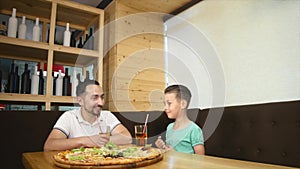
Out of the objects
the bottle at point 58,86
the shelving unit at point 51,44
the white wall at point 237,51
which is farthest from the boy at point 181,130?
the bottle at point 58,86


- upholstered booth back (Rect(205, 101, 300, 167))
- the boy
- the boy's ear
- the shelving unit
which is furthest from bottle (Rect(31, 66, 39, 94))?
upholstered booth back (Rect(205, 101, 300, 167))

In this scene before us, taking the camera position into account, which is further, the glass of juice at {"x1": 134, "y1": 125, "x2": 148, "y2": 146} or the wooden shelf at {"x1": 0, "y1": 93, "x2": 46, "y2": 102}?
the wooden shelf at {"x1": 0, "y1": 93, "x2": 46, "y2": 102}

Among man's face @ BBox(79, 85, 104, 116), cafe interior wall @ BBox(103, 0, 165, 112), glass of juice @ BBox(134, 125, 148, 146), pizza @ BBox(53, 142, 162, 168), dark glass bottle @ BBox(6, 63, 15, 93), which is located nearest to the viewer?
pizza @ BBox(53, 142, 162, 168)

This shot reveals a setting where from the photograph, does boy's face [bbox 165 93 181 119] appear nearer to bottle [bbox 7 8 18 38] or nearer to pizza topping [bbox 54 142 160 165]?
pizza topping [bbox 54 142 160 165]

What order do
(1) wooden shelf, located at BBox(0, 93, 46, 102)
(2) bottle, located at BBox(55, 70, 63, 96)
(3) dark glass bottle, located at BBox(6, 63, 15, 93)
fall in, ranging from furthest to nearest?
(2) bottle, located at BBox(55, 70, 63, 96) < (3) dark glass bottle, located at BBox(6, 63, 15, 93) < (1) wooden shelf, located at BBox(0, 93, 46, 102)

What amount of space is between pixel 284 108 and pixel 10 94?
7.32 ft

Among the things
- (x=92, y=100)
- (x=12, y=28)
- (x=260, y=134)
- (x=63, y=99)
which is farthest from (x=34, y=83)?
(x=260, y=134)

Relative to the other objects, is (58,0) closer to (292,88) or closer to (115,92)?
(115,92)

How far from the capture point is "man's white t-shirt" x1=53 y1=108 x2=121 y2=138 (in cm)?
157

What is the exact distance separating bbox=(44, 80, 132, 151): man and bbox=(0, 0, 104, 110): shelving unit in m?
0.65

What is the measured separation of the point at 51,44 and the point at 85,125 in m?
1.16

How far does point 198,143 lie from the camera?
147cm

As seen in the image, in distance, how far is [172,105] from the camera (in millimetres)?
1813

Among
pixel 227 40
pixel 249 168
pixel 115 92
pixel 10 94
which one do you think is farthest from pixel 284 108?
pixel 10 94
